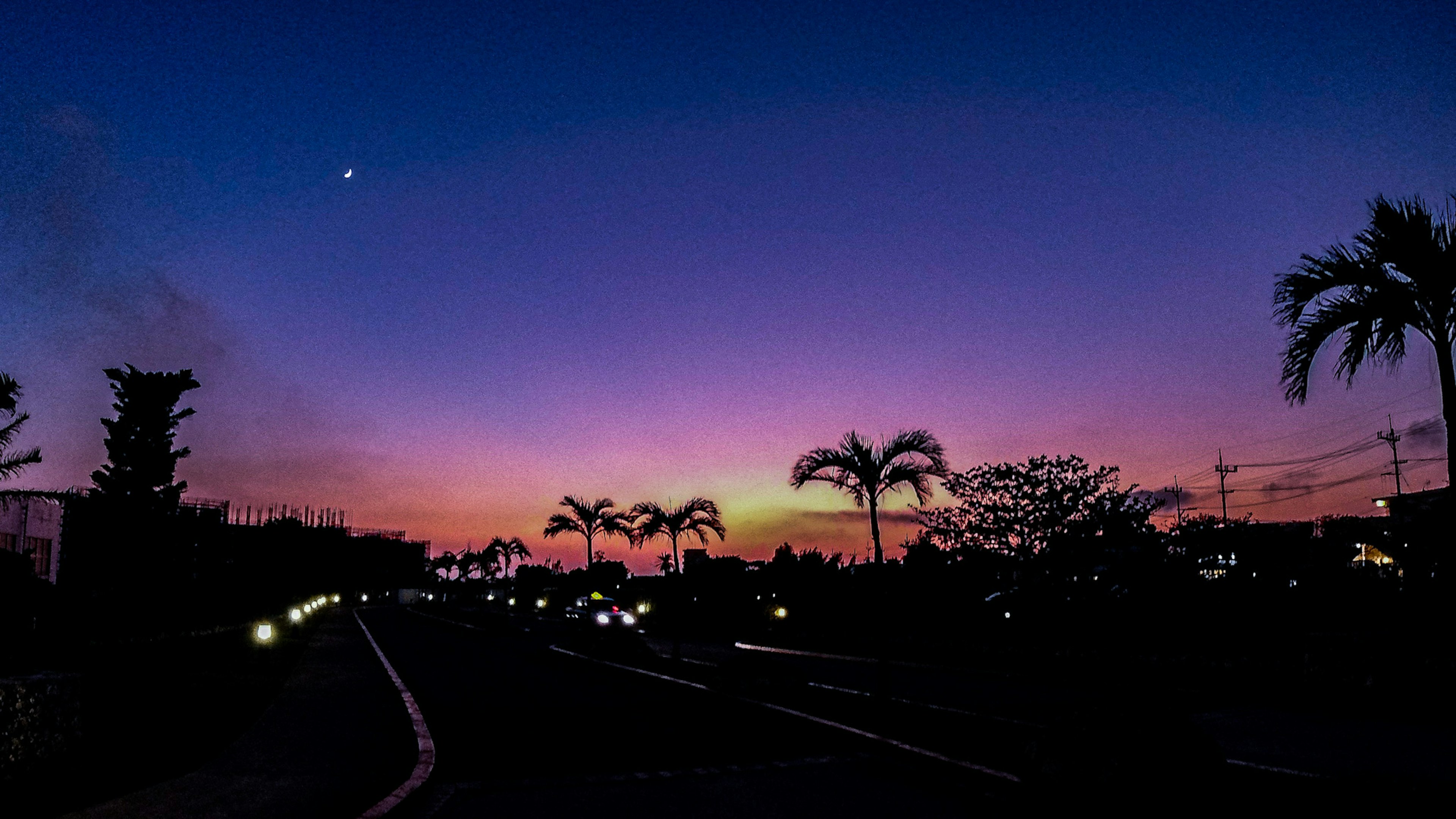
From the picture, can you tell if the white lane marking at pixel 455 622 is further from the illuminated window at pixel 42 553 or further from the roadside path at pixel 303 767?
the roadside path at pixel 303 767

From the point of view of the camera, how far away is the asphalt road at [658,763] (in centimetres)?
793

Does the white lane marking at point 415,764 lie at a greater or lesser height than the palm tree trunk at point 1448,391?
lesser

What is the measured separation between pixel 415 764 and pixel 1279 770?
27.3ft

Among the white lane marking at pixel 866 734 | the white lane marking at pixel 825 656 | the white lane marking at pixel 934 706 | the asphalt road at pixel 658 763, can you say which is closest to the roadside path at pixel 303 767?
the asphalt road at pixel 658 763

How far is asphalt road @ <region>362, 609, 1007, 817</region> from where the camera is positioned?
26.0 ft

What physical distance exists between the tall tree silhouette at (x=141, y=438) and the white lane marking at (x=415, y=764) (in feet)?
79.5

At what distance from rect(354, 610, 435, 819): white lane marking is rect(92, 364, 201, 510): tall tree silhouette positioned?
24.2 metres

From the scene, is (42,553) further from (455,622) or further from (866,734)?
(866,734)

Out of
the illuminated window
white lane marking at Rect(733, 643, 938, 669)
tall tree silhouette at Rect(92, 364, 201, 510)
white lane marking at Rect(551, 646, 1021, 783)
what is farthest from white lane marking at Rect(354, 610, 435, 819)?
the illuminated window

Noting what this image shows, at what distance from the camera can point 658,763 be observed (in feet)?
32.8

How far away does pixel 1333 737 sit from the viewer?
11.2m

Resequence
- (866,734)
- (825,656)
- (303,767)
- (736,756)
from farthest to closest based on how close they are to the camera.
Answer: (825,656), (866,734), (736,756), (303,767)

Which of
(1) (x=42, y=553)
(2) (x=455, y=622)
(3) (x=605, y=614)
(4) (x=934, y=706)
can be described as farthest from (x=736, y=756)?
(1) (x=42, y=553)

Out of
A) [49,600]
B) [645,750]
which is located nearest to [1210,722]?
[645,750]
